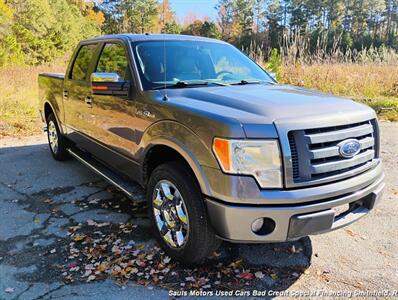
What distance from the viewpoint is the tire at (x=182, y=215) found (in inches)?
105

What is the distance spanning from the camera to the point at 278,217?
7.75 feet

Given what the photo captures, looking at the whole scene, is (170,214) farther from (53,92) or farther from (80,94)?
(53,92)

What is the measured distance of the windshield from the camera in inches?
138

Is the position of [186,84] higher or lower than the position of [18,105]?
higher

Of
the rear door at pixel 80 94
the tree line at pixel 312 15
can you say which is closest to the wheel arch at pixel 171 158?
the rear door at pixel 80 94

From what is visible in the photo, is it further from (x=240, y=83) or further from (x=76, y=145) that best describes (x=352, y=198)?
(x=76, y=145)

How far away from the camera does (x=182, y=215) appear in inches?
112

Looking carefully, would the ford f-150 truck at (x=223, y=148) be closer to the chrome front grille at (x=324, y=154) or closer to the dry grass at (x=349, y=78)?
the chrome front grille at (x=324, y=154)

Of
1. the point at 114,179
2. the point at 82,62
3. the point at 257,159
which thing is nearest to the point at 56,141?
the point at 82,62

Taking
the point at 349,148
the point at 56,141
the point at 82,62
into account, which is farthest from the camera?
the point at 56,141

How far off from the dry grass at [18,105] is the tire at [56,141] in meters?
2.51

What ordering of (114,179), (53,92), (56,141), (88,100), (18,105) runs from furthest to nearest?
1. (18,105)
2. (56,141)
3. (53,92)
4. (88,100)
5. (114,179)

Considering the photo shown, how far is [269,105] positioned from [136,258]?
5.56 ft

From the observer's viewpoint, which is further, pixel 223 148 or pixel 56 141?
pixel 56 141
